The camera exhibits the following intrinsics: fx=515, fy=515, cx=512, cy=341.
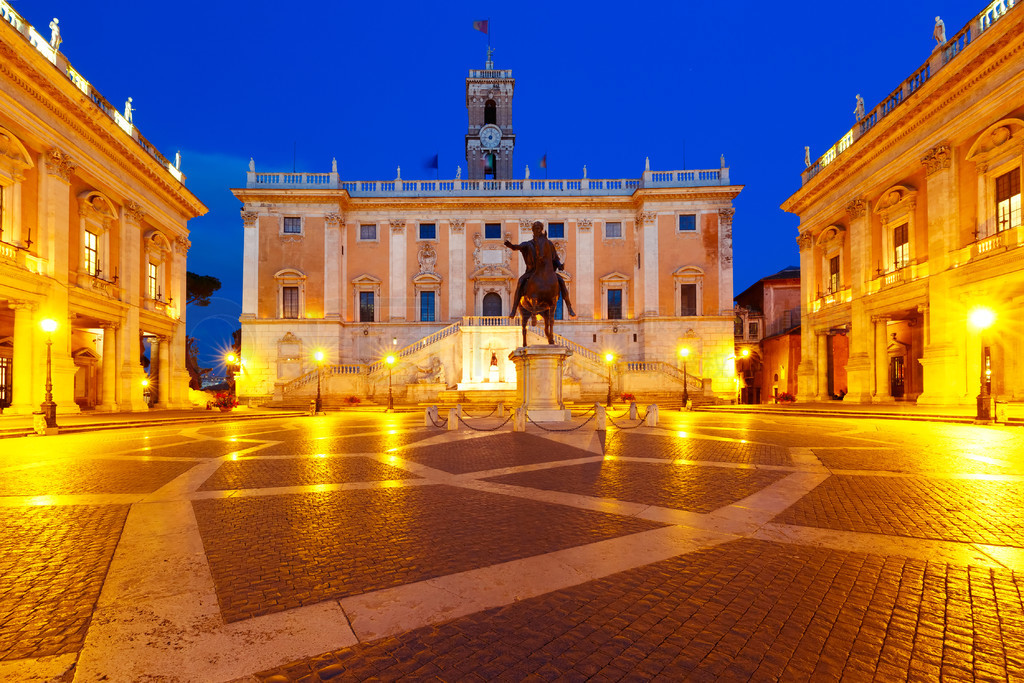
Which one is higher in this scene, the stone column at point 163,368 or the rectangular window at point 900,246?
the rectangular window at point 900,246

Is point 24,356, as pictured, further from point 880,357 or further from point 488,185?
point 880,357

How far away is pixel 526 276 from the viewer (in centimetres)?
1572

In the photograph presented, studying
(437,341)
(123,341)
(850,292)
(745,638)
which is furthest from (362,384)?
(745,638)

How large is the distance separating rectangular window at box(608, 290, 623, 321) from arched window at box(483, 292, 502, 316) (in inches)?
340

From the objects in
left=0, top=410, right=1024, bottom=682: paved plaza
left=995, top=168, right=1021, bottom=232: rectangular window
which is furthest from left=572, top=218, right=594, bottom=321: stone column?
left=0, top=410, right=1024, bottom=682: paved plaza

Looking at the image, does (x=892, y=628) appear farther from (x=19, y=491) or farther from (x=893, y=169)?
(x=893, y=169)

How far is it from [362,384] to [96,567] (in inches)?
1127

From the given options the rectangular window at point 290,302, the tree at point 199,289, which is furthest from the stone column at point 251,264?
the tree at point 199,289

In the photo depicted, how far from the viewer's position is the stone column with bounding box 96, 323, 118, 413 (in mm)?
23531

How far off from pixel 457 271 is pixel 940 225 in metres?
28.7

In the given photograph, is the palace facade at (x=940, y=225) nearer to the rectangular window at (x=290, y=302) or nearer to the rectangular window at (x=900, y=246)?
the rectangular window at (x=900, y=246)

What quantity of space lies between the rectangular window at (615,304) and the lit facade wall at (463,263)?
80mm

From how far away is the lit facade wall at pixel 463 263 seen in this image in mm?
37812

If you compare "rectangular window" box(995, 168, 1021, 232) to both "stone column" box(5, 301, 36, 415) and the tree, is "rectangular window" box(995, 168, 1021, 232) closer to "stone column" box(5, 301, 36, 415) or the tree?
"stone column" box(5, 301, 36, 415)
